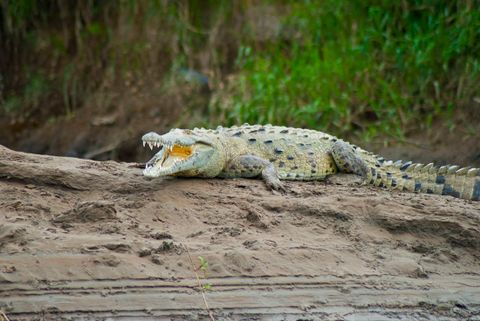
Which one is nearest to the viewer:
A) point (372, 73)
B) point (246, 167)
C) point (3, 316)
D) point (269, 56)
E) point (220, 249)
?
point (3, 316)

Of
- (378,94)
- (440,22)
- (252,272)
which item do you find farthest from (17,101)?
(252,272)

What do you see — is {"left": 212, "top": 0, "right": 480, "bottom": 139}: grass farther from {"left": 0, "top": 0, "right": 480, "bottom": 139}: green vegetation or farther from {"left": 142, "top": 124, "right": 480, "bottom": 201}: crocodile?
{"left": 142, "top": 124, "right": 480, "bottom": 201}: crocodile

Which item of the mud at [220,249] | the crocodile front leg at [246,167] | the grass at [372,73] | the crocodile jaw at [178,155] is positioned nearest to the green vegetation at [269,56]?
the grass at [372,73]

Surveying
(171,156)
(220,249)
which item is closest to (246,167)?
(171,156)

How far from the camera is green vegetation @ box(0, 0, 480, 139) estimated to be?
9812mm

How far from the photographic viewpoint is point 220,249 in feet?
16.2

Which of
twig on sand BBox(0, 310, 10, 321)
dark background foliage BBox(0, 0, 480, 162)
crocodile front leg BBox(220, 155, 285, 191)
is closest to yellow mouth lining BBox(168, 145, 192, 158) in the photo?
crocodile front leg BBox(220, 155, 285, 191)

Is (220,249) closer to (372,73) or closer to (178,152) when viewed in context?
(178,152)

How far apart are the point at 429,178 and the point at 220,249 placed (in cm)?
292

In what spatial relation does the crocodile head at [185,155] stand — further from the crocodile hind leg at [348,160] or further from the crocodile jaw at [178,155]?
the crocodile hind leg at [348,160]

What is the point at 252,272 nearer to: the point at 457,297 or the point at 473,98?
the point at 457,297

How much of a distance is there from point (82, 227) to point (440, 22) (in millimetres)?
6475

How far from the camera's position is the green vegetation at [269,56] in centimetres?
981

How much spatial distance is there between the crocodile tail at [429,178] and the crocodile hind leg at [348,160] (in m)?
0.09
